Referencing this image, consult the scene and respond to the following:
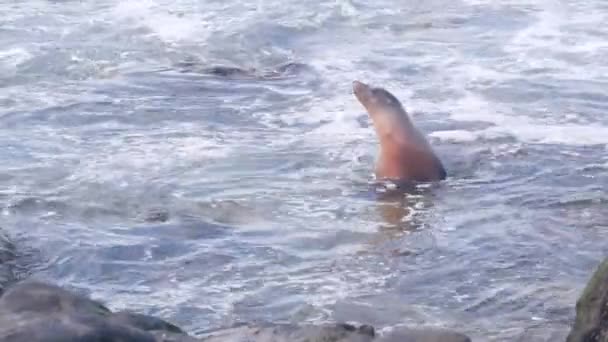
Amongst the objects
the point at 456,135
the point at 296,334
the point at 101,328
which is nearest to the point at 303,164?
the point at 456,135

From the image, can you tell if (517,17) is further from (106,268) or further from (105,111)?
(106,268)

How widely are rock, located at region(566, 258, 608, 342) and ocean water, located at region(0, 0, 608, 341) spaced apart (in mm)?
1118

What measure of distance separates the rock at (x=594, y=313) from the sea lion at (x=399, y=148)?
13.6 ft

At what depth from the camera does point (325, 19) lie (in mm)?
15859

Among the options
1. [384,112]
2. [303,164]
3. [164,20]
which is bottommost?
[164,20]

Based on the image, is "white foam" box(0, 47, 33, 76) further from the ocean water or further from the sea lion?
the sea lion

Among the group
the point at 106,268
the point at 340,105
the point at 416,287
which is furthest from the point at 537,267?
the point at 340,105

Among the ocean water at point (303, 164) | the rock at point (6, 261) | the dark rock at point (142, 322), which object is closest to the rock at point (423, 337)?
the dark rock at point (142, 322)

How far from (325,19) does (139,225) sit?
818cm

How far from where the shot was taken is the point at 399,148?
936 cm

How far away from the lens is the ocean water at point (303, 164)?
6902 millimetres

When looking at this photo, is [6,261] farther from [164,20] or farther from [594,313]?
[164,20]

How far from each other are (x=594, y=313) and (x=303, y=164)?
4.93 metres

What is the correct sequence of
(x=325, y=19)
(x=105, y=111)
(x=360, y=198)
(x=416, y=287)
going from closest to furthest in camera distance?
(x=416, y=287) < (x=360, y=198) < (x=105, y=111) < (x=325, y=19)
